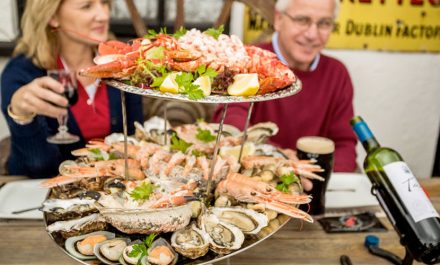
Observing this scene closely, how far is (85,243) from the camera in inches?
42.5

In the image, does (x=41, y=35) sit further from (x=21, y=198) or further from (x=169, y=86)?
(x=169, y=86)

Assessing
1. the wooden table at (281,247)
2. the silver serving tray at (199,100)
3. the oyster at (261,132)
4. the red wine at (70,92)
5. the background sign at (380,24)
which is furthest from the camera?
the background sign at (380,24)

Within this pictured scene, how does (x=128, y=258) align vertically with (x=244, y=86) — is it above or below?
below

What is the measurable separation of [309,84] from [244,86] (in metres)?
1.55

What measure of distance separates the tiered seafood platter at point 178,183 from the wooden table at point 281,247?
168mm

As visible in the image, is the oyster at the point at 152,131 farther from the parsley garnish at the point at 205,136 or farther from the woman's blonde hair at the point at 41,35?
the woman's blonde hair at the point at 41,35

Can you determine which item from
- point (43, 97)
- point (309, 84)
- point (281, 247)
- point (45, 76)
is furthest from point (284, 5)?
point (281, 247)

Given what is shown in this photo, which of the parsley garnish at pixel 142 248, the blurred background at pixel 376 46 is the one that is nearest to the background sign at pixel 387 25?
the blurred background at pixel 376 46

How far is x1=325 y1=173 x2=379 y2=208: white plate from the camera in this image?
1618 millimetres

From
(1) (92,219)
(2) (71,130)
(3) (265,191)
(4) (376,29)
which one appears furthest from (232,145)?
(4) (376,29)

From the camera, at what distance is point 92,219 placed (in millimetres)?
1148

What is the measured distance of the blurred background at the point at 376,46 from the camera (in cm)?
329

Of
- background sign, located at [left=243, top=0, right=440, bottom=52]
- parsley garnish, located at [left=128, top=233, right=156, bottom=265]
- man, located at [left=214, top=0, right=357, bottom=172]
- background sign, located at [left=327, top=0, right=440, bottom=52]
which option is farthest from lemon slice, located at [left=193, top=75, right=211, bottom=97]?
background sign, located at [left=327, top=0, right=440, bottom=52]

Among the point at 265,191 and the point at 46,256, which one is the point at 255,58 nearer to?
the point at 265,191
